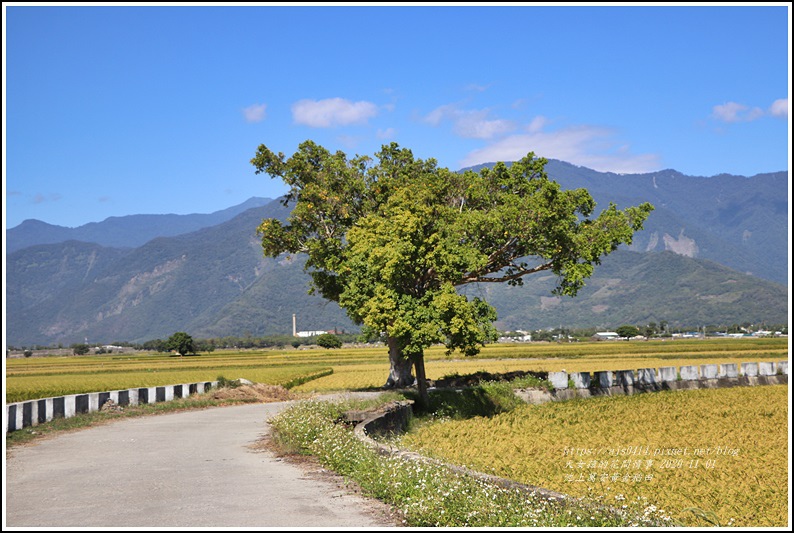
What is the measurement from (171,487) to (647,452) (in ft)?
41.4

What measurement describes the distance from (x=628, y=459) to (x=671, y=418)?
12279mm

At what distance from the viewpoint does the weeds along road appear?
12138 millimetres

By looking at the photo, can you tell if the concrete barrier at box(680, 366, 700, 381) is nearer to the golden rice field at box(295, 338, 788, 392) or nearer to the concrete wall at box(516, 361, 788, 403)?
the concrete wall at box(516, 361, 788, 403)

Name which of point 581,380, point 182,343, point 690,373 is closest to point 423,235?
point 581,380

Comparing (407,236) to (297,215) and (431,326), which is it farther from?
(297,215)

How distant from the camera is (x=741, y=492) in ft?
54.0

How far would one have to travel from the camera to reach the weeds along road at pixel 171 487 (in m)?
12.1

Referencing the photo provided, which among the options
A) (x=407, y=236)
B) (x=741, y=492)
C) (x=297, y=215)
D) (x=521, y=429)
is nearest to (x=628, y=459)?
(x=741, y=492)

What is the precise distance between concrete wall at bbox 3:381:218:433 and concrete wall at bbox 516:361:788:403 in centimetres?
1657

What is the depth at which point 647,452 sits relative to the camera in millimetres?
22328

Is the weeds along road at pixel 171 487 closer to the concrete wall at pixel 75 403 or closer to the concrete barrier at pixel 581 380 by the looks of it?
the concrete wall at pixel 75 403

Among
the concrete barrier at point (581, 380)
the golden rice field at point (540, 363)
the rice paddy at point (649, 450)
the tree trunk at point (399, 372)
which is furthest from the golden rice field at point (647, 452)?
the golden rice field at point (540, 363)

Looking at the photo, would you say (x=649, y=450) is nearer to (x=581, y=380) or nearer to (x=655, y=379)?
(x=581, y=380)

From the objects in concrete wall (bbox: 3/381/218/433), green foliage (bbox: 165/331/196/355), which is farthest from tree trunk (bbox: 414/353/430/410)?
green foliage (bbox: 165/331/196/355)
